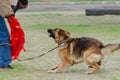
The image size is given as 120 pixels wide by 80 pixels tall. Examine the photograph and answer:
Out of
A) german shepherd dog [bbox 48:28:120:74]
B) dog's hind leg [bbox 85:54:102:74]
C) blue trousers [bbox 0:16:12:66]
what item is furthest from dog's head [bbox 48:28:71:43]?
blue trousers [bbox 0:16:12:66]

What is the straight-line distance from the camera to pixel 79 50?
9.57 m

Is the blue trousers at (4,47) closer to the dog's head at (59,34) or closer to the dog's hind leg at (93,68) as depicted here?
the dog's head at (59,34)

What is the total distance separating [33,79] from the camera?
884 cm

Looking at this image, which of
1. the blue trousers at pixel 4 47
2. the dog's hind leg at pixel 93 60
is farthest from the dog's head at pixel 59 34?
the blue trousers at pixel 4 47

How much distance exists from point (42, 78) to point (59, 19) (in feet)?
42.0

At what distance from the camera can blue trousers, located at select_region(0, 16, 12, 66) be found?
9.53m

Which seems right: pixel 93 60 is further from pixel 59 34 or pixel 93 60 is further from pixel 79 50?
pixel 59 34

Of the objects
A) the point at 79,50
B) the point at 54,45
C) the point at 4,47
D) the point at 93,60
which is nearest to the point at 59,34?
the point at 79,50

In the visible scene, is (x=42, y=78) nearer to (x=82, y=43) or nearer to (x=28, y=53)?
(x=82, y=43)

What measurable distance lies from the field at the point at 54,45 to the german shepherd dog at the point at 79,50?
192mm

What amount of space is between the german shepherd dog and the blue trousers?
76cm

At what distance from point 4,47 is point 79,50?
132cm

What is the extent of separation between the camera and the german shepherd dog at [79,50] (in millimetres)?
9445

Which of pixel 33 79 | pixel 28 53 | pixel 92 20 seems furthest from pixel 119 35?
pixel 33 79
